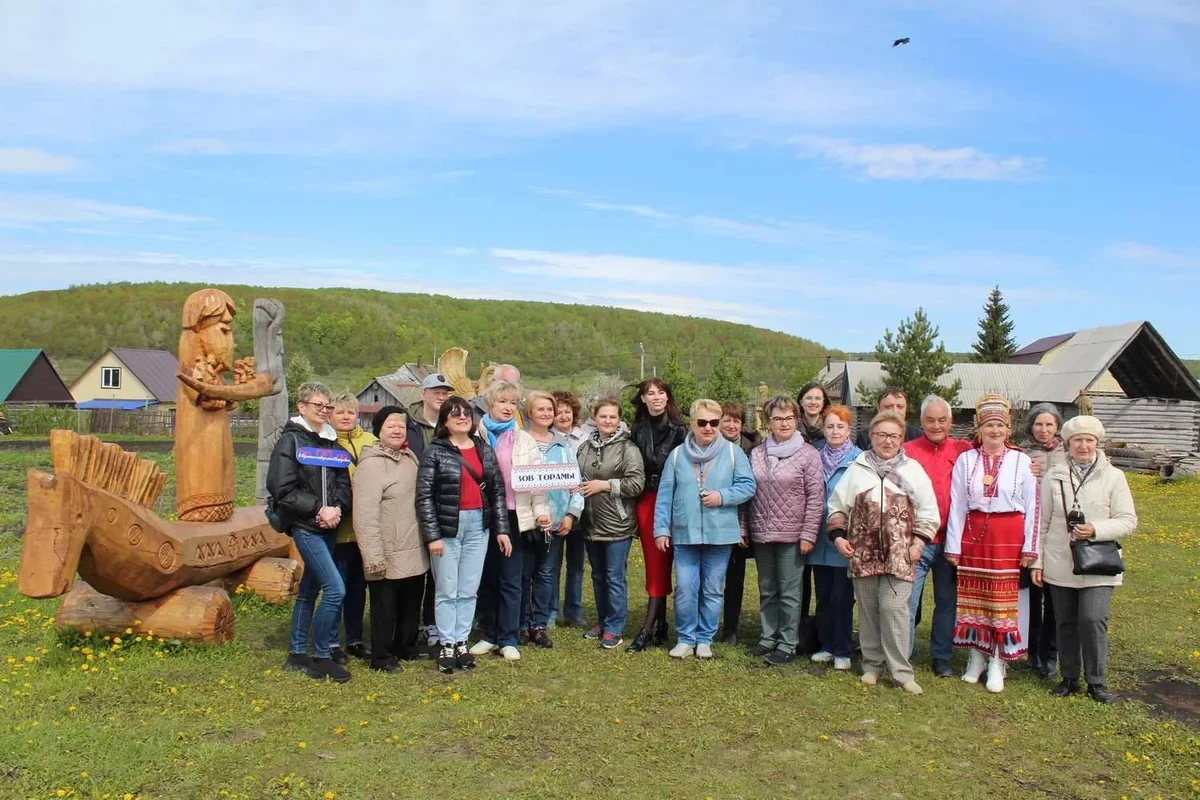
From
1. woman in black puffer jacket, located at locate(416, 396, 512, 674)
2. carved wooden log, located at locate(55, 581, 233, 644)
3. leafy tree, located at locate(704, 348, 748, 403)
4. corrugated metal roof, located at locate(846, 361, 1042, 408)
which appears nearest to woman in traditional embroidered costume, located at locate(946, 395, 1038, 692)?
woman in black puffer jacket, located at locate(416, 396, 512, 674)

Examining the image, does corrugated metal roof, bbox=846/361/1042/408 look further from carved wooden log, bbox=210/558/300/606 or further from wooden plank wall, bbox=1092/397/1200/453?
carved wooden log, bbox=210/558/300/606

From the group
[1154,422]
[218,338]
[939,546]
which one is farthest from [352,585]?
[1154,422]

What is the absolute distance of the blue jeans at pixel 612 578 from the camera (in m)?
6.42

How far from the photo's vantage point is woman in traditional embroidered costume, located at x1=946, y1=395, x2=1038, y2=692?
221 inches

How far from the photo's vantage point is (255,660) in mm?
5844

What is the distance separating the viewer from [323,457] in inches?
220

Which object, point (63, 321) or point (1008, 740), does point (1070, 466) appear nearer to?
point (1008, 740)

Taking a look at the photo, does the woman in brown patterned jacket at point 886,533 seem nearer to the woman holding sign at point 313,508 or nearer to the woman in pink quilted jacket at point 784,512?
the woman in pink quilted jacket at point 784,512

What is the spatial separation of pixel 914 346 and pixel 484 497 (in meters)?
32.9

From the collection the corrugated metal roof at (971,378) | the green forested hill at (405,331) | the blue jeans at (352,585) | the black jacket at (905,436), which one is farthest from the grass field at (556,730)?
the green forested hill at (405,331)

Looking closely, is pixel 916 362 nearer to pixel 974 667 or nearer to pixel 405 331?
pixel 974 667

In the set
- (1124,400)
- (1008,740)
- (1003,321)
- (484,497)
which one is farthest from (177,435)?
(1003,321)

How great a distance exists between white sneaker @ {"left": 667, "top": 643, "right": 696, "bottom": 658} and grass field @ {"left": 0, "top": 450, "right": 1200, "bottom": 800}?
11cm

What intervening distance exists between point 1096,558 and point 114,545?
5972 millimetres
